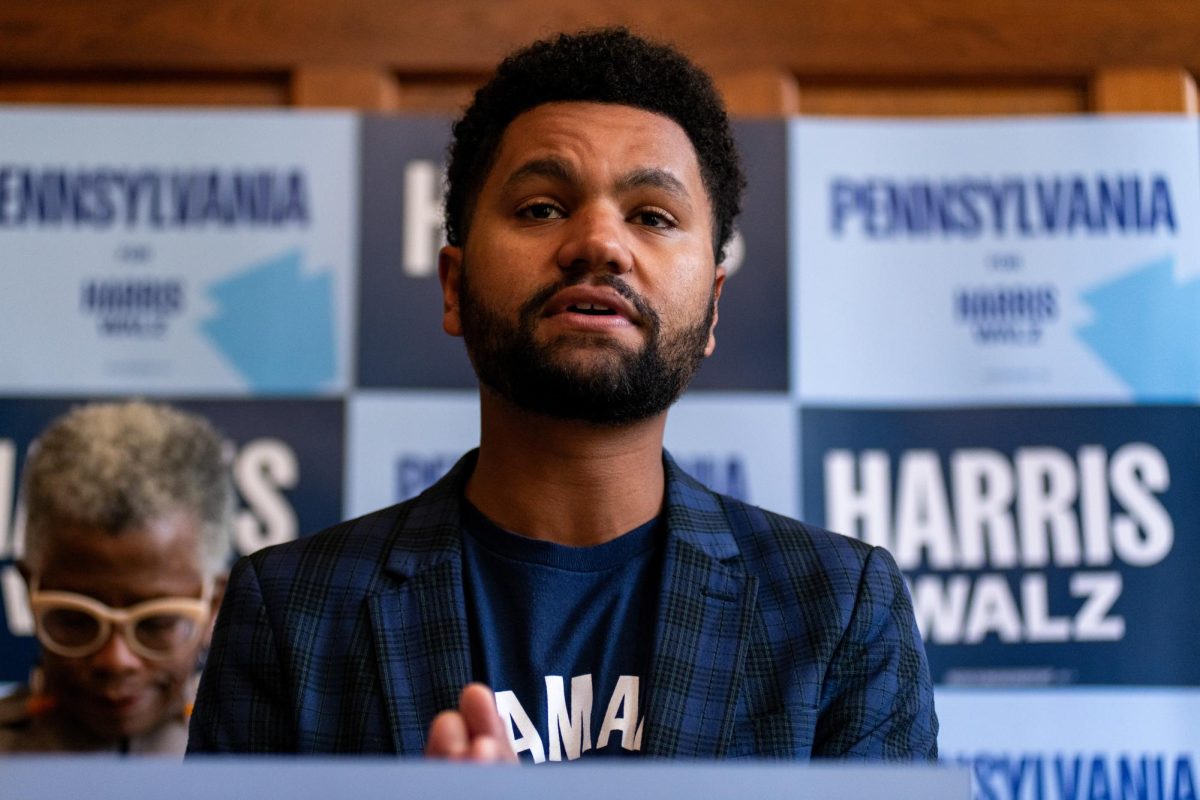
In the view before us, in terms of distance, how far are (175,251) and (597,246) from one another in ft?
Result: 4.84

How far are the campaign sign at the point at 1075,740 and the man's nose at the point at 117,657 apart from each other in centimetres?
148

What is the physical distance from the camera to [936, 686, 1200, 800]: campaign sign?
7.66 ft

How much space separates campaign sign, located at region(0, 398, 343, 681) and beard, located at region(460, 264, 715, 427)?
1.15 metres

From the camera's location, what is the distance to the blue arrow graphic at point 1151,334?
7.96 ft

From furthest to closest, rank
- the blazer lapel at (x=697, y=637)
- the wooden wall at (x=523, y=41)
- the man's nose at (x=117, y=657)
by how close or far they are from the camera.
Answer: the wooden wall at (x=523, y=41) < the man's nose at (x=117, y=657) < the blazer lapel at (x=697, y=637)

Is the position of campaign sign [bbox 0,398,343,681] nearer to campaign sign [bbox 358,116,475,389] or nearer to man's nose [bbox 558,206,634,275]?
campaign sign [bbox 358,116,475,389]

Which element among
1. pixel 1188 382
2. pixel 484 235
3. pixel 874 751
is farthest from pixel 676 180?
pixel 1188 382

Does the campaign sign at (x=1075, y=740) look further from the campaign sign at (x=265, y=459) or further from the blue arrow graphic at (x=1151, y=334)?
the campaign sign at (x=265, y=459)

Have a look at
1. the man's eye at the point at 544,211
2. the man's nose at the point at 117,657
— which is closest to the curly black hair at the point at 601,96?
the man's eye at the point at 544,211

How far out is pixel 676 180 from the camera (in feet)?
4.57

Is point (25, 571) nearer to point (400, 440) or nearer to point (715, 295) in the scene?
point (400, 440)

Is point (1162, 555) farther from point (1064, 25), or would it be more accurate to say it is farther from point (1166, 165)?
point (1064, 25)

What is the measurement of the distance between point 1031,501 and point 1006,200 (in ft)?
1.96

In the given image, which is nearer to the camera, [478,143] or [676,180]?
[676,180]
